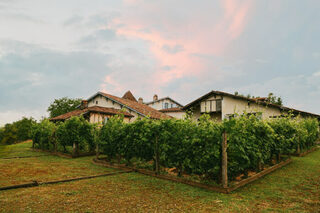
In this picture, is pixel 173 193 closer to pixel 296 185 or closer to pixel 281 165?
pixel 296 185

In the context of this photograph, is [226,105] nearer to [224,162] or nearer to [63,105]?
[224,162]

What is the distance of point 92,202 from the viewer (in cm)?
474

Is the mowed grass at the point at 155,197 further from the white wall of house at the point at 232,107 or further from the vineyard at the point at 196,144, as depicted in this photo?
the white wall of house at the point at 232,107

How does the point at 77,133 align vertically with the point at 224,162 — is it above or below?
above

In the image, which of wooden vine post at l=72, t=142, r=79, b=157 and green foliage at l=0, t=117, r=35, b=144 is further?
green foliage at l=0, t=117, r=35, b=144

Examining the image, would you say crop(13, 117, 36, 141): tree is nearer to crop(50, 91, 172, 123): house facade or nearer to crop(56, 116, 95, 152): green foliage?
crop(50, 91, 172, 123): house facade

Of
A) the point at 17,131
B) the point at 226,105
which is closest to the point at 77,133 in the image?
the point at 226,105

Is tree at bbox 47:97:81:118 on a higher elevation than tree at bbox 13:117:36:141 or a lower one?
higher

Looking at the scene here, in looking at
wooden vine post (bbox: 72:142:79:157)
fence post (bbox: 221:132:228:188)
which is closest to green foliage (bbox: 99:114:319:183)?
fence post (bbox: 221:132:228:188)

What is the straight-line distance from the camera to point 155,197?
5.21 meters

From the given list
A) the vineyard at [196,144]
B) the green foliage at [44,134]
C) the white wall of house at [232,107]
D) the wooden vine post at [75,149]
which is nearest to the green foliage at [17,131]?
the green foliage at [44,134]

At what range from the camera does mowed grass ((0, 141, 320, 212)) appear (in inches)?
176

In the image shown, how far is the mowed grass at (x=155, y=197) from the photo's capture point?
446 cm

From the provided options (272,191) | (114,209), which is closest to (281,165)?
(272,191)
